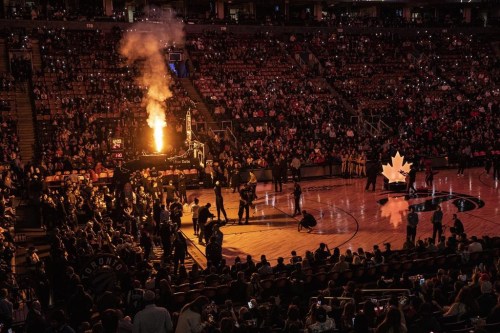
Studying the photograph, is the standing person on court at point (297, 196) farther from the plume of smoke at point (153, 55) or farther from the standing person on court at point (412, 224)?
the plume of smoke at point (153, 55)

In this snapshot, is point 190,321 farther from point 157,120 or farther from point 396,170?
point 157,120

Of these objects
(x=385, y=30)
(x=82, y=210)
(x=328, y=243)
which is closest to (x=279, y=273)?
(x=328, y=243)

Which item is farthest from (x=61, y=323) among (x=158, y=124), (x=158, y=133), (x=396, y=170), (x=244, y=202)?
(x=158, y=124)

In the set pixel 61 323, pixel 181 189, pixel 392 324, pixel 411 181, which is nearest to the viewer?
pixel 392 324

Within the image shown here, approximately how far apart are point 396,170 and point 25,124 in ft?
54.4

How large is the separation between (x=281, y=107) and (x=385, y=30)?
54.8 ft

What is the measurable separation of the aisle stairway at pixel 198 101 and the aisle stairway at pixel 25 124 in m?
8.38

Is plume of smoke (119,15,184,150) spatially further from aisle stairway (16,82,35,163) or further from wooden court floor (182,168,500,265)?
wooden court floor (182,168,500,265)

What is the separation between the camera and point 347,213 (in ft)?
70.1

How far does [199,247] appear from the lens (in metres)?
17.5

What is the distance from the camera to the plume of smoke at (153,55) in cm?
3108

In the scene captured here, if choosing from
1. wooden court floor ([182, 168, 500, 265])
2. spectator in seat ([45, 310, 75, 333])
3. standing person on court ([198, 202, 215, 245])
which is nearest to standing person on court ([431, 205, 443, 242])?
wooden court floor ([182, 168, 500, 265])

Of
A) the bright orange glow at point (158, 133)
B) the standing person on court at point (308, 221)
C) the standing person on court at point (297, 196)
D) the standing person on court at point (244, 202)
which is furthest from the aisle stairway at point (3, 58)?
the standing person on court at point (308, 221)

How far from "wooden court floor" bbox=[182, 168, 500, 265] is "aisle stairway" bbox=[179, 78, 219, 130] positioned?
5663 millimetres
